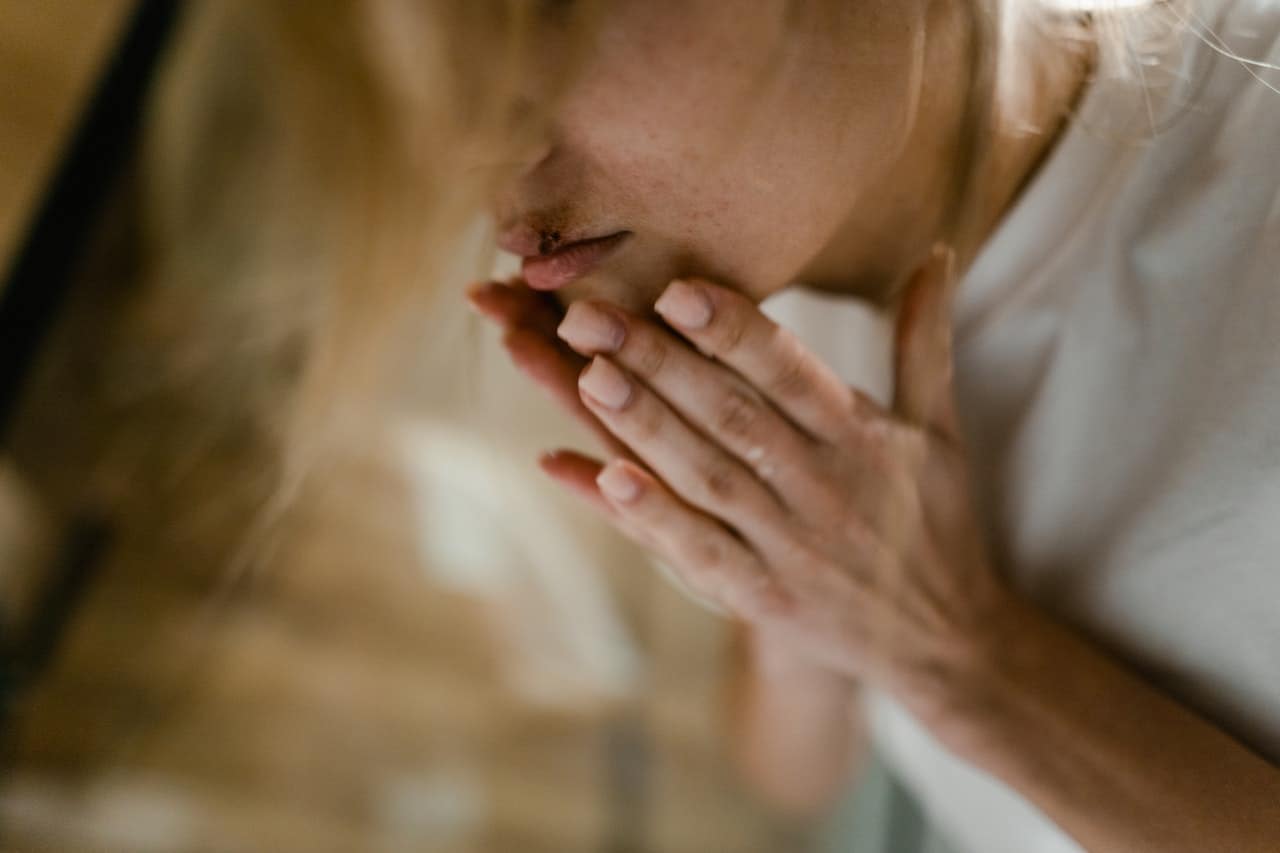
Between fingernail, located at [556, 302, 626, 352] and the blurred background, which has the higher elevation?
fingernail, located at [556, 302, 626, 352]

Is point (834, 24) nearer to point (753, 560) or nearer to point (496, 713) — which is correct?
point (753, 560)

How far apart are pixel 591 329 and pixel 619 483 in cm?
9

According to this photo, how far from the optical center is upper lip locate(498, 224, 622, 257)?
42cm

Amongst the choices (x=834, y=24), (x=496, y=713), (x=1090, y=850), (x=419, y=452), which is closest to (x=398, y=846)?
(x=496, y=713)

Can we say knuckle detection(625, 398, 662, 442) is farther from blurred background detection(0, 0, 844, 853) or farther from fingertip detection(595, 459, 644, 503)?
blurred background detection(0, 0, 844, 853)


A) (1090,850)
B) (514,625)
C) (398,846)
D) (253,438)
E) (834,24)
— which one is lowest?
(398,846)

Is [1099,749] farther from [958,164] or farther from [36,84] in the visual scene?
[36,84]

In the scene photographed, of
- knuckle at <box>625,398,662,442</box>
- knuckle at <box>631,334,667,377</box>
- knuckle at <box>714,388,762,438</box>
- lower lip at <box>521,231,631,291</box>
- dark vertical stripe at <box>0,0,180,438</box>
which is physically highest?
lower lip at <box>521,231,631,291</box>

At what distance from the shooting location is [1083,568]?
0.51 m

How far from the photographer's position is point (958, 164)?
439 mm

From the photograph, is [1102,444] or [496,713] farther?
[496,713]

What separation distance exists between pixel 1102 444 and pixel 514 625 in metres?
0.85

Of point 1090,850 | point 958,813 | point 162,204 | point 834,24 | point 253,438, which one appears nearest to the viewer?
point 834,24

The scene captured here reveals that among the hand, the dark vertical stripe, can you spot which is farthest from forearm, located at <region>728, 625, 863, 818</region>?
the dark vertical stripe
